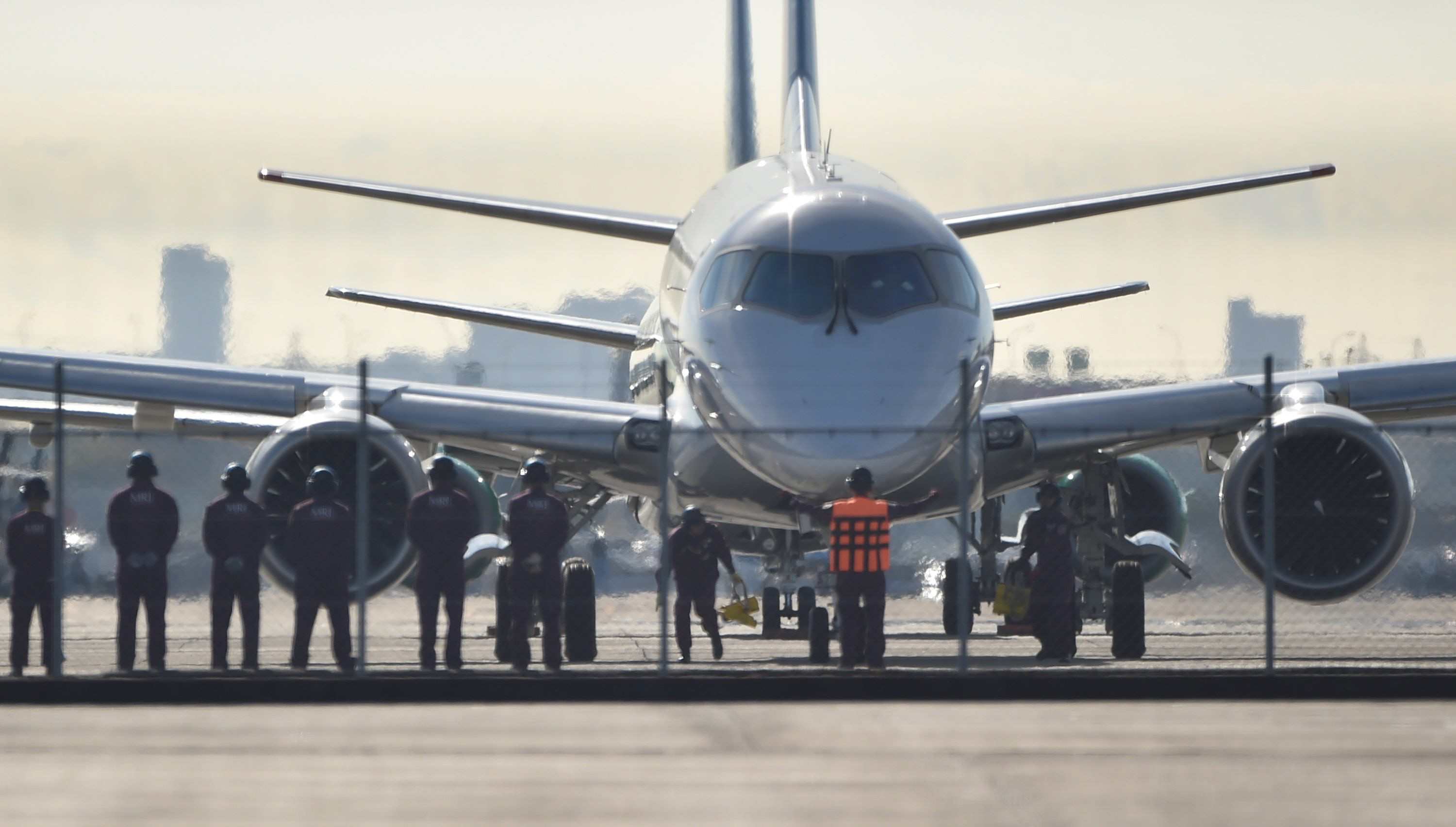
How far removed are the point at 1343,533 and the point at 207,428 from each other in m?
12.3

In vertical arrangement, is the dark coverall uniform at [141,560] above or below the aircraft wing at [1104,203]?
below

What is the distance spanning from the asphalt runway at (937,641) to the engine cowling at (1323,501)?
1.48ft

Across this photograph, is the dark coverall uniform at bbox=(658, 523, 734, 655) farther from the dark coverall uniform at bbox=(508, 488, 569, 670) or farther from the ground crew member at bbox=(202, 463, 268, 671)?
the ground crew member at bbox=(202, 463, 268, 671)

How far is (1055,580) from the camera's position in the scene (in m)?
15.7

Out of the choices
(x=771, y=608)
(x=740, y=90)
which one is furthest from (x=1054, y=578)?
(x=740, y=90)

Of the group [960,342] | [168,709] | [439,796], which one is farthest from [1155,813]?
[960,342]

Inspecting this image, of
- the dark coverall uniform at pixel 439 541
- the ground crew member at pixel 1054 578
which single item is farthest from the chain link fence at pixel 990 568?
the dark coverall uniform at pixel 439 541

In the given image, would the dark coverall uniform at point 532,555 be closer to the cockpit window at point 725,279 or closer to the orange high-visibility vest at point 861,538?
the orange high-visibility vest at point 861,538

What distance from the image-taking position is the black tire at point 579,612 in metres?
16.7

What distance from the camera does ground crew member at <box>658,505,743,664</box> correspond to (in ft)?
51.7

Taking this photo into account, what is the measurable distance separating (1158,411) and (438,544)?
705 centimetres

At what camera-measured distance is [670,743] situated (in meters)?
10.5

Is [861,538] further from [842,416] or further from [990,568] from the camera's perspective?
[990,568]

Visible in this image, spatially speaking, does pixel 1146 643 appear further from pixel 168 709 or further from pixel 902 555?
pixel 168 709
